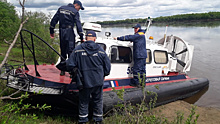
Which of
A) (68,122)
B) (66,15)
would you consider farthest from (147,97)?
(66,15)

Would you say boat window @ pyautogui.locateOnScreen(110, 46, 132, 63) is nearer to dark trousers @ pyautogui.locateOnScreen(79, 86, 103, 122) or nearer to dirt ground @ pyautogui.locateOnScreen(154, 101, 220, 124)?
dark trousers @ pyautogui.locateOnScreen(79, 86, 103, 122)

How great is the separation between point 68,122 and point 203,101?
19.0 feet

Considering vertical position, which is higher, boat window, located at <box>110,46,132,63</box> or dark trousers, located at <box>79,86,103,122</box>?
boat window, located at <box>110,46,132,63</box>

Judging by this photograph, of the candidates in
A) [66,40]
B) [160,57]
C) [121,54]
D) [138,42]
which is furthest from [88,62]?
[160,57]

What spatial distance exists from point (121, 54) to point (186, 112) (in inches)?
120

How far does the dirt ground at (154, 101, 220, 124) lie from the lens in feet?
19.3

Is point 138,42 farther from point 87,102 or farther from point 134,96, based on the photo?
point 87,102

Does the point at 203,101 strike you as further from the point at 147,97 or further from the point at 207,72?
the point at 207,72

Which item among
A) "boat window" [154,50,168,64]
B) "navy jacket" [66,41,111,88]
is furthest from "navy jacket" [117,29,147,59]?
"navy jacket" [66,41,111,88]

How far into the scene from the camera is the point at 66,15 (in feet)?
15.3

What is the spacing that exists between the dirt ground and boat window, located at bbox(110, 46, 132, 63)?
6.19 feet

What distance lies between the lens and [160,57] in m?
6.35

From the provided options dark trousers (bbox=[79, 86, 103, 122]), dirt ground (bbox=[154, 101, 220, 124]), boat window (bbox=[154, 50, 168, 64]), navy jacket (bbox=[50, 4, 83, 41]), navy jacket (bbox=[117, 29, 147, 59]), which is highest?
navy jacket (bbox=[50, 4, 83, 41])

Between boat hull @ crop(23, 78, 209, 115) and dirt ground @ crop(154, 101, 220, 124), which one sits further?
dirt ground @ crop(154, 101, 220, 124)
